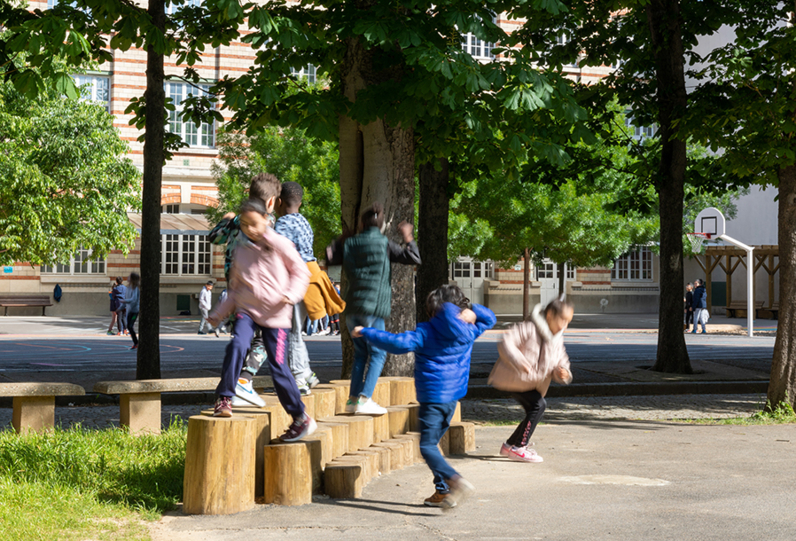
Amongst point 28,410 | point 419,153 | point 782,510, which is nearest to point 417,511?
point 782,510

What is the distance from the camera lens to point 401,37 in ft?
24.5

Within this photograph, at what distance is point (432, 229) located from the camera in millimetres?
12453

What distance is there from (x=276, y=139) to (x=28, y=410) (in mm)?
25057

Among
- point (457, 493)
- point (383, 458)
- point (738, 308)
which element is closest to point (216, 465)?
point (457, 493)

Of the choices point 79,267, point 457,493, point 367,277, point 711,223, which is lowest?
point 457,493

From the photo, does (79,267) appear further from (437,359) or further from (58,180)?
(437,359)

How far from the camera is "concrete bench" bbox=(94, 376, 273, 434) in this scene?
7656 mm

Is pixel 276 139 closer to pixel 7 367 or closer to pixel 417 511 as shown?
pixel 7 367

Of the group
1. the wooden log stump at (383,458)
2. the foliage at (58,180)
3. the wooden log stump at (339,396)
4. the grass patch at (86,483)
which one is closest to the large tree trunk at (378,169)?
the wooden log stump at (339,396)

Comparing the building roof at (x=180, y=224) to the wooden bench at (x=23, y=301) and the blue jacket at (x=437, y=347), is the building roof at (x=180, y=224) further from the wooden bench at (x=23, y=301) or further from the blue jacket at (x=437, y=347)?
the blue jacket at (x=437, y=347)

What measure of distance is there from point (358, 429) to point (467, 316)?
Answer: 58.3 inches

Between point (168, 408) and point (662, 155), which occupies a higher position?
point (662, 155)

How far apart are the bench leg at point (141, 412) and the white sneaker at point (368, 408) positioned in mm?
2243

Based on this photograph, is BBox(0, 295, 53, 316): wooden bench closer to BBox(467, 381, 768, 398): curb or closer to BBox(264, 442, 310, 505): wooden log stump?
BBox(467, 381, 768, 398): curb
